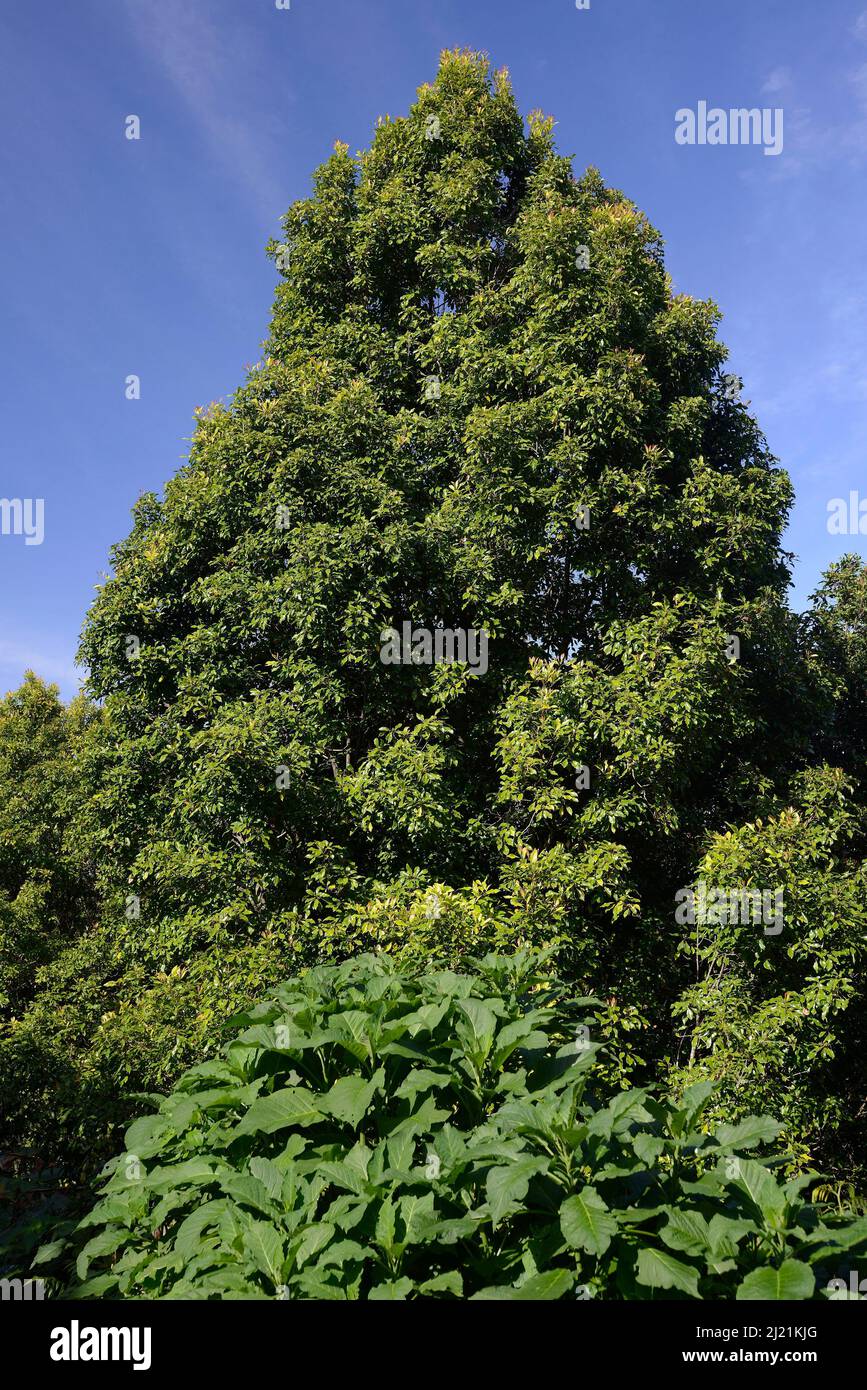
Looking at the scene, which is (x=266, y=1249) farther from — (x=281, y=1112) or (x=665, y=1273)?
(x=665, y=1273)

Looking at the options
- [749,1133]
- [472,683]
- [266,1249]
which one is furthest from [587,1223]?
[472,683]

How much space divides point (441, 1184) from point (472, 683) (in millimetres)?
7479

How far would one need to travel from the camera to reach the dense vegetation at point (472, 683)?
26.6 feet

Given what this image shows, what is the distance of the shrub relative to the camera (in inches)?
80.3

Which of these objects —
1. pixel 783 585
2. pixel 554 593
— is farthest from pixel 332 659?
pixel 783 585

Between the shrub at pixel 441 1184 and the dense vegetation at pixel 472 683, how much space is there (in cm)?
307

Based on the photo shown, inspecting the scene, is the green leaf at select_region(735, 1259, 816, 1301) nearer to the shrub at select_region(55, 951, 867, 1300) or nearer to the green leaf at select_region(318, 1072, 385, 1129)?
the shrub at select_region(55, 951, 867, 1300)

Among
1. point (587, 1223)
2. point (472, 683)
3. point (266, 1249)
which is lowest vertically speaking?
point (266, 1249)

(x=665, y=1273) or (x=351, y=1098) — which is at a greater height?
(x=351, y=1098)

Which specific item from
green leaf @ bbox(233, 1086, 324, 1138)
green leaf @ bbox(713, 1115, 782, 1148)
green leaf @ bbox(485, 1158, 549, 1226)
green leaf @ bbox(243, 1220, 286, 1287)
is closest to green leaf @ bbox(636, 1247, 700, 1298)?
green leaf @ bbox(485, 1158, 549, 1226)

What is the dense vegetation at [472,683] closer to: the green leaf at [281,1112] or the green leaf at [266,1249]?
the green leaf at [281,1112]

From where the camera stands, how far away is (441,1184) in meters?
2.34

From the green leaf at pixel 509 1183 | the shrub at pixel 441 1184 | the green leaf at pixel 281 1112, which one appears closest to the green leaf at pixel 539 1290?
the shrub at pixel 441 1184
